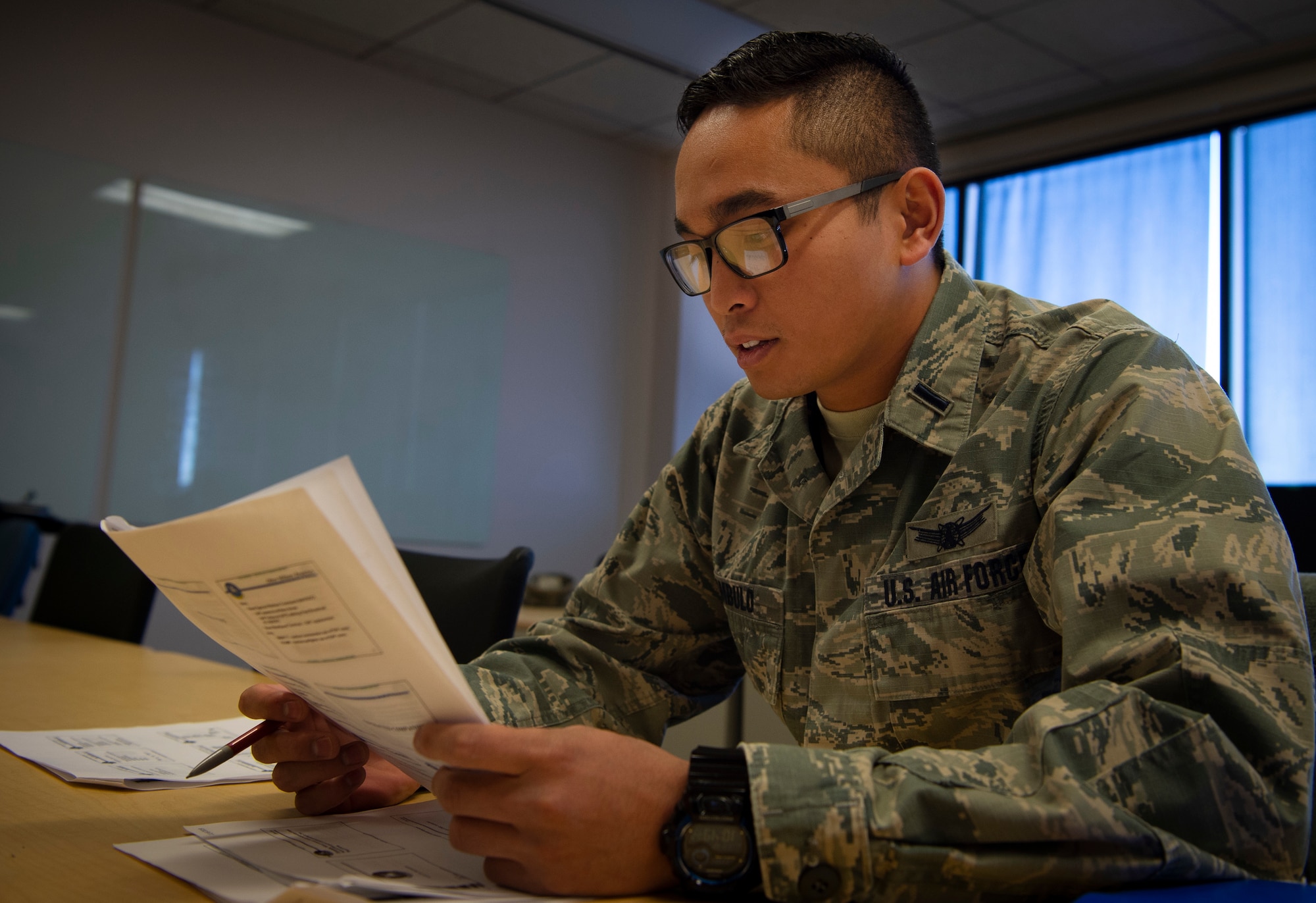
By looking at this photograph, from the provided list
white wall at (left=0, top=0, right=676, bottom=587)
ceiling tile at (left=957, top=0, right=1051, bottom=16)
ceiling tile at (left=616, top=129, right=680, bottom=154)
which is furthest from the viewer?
ceiling tile at (left=616, top=129, right=680, bottom=154)

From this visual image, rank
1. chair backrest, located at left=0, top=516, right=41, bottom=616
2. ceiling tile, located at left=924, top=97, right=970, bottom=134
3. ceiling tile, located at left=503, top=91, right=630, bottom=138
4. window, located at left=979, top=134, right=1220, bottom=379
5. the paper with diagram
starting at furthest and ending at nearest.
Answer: ceiling tile, located at left=503, top=91, right=630, bottom=138
ceiling tile, located at left=924, top=97, right=970, bottom=134
window, located at left=979, top=134, right=1220, bottom=379
chair backrest, located at left=0, top=516, right=41, bottom=616
the paper with diagram

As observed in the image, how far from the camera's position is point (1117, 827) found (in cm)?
61

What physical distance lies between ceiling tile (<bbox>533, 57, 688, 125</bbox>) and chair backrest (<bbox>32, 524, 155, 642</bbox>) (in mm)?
2888

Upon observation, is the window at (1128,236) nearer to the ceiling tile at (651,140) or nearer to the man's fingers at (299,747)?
the ceiling tile at (651,140)

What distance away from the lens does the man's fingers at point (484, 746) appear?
62 cm

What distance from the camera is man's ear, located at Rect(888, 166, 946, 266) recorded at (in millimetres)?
1125

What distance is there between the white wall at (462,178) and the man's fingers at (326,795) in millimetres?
3800

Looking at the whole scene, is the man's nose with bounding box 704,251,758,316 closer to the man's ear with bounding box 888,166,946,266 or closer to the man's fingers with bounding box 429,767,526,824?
the man's ear with bounding box 888,166,946,266

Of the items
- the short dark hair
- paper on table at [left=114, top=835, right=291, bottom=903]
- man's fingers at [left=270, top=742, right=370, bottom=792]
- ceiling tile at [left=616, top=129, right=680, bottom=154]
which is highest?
ceiling tile at [left=616, top=129, right=680, bottom=154]

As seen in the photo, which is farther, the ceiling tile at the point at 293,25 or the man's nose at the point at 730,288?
the ceiling tile at the point at 293,25

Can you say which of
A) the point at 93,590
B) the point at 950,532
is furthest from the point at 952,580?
the point at 93,590

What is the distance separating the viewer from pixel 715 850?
64 cm

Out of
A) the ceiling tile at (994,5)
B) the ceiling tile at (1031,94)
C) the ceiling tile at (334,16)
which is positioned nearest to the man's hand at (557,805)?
the ceiling tile at (994,5)

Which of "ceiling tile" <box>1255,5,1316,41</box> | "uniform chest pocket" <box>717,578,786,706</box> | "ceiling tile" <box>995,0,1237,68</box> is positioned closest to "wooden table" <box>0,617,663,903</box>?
"uniform chest pocket" <box>717,578,786,706</box>
